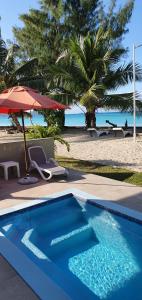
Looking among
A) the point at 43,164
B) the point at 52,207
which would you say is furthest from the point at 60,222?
the point at 43,164

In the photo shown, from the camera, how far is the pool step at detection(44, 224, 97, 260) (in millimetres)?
4777

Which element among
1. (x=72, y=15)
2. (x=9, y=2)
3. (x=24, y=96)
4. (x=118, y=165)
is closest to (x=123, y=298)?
(x=24, y=96)

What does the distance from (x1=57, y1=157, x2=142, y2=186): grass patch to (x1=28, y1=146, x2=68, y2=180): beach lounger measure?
1.44 metres

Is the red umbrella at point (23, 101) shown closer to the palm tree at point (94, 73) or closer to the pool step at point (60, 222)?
the pool step at point (60, 222)

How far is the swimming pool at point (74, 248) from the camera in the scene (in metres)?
3.74

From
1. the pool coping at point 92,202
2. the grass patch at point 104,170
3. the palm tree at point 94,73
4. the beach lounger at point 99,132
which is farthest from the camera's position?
the palm tree at point 94,73

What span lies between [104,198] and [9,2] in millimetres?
14091

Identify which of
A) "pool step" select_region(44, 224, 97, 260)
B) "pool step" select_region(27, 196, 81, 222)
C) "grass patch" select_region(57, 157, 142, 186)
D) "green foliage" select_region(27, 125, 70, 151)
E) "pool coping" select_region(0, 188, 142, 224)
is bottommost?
"pool step" select_region(44, 224, 97, 260)

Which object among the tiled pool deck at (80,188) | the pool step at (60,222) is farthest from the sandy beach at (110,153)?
the pool step at (60,222)

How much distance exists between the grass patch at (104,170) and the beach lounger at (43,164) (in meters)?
1.44

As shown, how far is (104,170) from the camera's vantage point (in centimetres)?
955

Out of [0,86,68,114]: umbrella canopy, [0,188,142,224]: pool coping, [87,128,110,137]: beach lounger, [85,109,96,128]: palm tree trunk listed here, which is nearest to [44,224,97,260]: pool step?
[0,188,142,224]: pool coping

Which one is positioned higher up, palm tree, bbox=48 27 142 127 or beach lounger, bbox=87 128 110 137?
palm tree, bbox=48 27 142 127

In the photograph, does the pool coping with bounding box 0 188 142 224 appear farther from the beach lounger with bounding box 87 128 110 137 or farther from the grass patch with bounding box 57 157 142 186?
the beach lounger with bounding box 87 128 110 137
